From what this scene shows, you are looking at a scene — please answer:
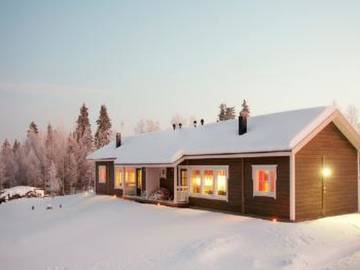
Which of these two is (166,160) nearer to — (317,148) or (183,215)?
(183,215)

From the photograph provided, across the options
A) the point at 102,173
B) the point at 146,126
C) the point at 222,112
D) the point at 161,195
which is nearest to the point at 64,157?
the point at 146,126

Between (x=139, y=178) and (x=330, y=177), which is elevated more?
(x=330, y=177)

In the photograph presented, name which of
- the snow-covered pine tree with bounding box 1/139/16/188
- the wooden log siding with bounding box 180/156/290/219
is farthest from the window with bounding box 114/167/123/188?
the snow-covered pine tree with bounding box 1/139/16/188

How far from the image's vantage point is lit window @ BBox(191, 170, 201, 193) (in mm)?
24703

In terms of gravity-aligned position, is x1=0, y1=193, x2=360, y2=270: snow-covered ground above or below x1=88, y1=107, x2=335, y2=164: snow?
below

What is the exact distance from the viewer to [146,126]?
8050cm

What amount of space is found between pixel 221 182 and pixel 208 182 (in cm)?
116

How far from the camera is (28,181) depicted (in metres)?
76.9

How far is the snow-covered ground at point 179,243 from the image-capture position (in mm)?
13969

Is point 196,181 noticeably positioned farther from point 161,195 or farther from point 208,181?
point 161,195

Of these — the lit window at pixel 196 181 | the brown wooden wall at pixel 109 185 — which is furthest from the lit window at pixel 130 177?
the lit window at pixel 196 181

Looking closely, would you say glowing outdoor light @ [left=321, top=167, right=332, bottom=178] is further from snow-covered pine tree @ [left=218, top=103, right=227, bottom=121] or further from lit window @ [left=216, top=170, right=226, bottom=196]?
snow-covered pine tree @ [left=218, top=103, right=227, bottom=121]

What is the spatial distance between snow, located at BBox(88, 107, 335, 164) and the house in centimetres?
6

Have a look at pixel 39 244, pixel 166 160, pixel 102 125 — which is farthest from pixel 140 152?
pixel 102 125
